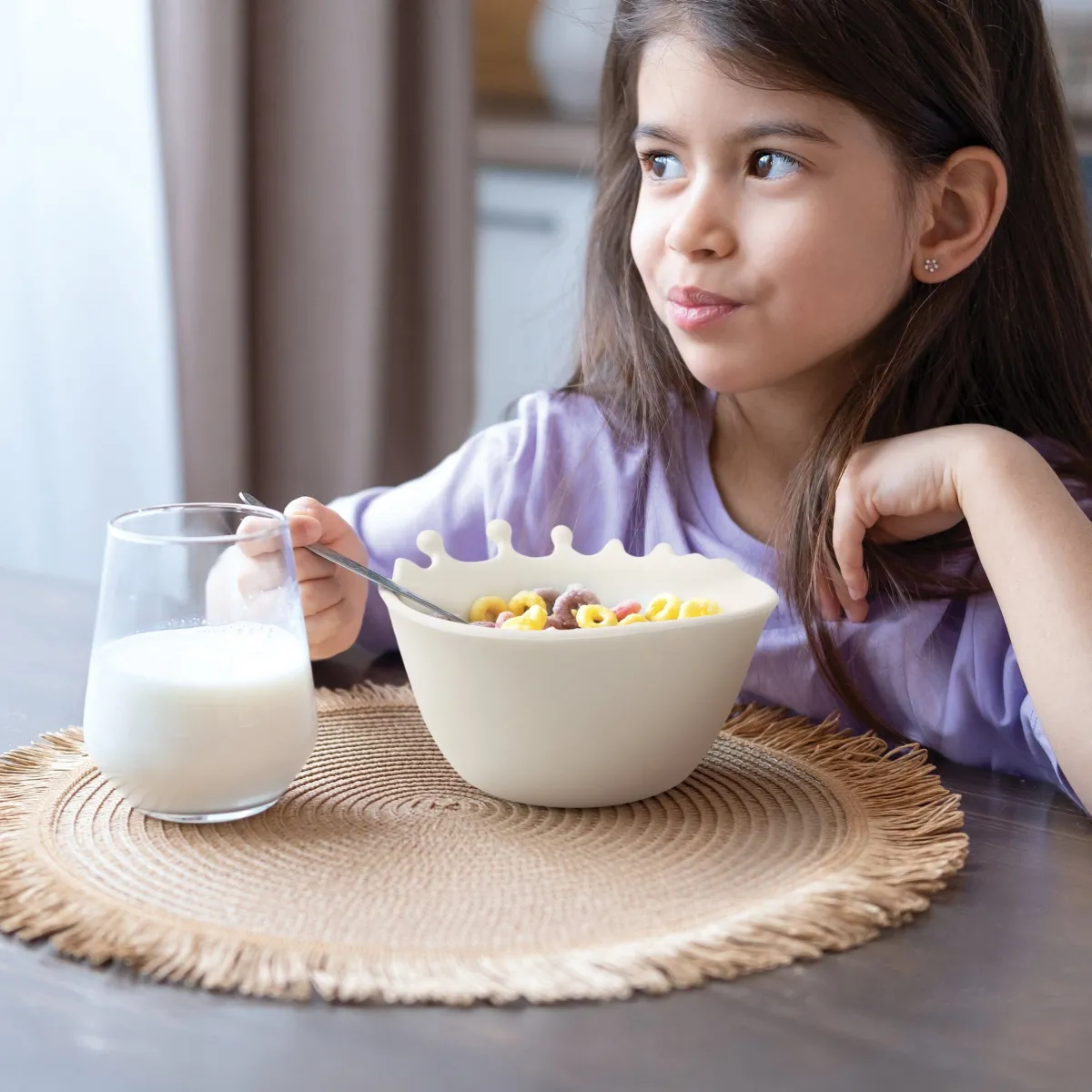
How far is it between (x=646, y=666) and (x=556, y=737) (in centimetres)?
6

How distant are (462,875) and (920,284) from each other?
664mm

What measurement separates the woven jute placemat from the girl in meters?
0.18

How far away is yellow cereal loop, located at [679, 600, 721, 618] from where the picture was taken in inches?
33.2

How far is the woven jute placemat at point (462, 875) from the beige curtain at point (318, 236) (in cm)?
126

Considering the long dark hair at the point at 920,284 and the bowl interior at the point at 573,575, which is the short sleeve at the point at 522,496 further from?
the bowl interior at the point at 573,575

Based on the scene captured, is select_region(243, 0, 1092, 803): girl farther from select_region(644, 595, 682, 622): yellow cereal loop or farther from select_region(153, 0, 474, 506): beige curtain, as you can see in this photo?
select_region(153, 0, 474, 506): beige curtain

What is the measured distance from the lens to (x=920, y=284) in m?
1.14

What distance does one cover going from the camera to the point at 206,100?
196 cm

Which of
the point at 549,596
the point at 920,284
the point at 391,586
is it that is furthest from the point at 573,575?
the point at 920,284

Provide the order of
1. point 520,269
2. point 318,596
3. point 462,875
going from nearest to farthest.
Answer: point 462,875 < point 318,596 < point 520,269

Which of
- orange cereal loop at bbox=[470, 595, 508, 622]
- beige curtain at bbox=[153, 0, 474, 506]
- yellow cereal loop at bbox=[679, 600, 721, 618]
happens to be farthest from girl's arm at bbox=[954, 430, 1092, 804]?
beige curtain at bbox=[153, 0, 474, 506]

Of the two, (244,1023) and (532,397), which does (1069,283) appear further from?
(244,1023)

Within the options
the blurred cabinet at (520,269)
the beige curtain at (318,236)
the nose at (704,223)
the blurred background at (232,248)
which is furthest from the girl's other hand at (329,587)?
the blurred cabinet at (520,269)

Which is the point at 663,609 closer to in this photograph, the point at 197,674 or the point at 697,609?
the point at 697,609
